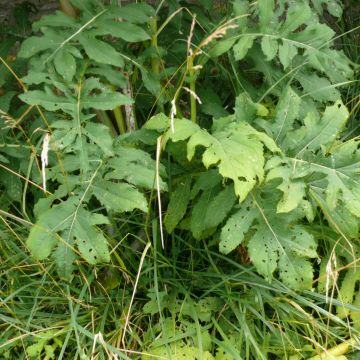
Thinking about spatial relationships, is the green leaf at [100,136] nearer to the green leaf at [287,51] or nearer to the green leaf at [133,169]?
the green leaf at [133,169]

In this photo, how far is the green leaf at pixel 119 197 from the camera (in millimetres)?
1653

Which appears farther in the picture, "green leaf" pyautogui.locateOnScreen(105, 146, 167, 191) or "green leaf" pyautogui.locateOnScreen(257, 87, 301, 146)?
"green leaf" pyautogui.locateOnScreen(257, 87, 301, 146)

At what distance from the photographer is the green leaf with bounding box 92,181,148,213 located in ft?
5.42

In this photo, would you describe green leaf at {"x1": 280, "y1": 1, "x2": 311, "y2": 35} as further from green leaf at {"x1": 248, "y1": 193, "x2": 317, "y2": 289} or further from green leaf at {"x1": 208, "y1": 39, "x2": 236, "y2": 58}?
green leaf at {"x1": 248, "y1": 193, "x2": 317, "y2": 289}

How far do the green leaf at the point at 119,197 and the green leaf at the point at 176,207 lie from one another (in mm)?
255

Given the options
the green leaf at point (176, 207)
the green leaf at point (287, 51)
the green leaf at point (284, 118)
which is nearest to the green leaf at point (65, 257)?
the green leaf at point (176, 207)

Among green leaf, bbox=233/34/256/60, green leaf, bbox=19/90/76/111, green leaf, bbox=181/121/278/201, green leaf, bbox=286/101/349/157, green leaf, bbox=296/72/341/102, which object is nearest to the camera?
green leaf, bbox=181/121/278/201

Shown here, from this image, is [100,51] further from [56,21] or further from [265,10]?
[265,10]

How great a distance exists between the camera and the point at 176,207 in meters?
1.93

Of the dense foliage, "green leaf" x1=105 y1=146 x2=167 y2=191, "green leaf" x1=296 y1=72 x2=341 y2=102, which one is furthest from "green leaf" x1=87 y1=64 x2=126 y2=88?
"green leaf" x1=296 y1=72 x2=341 y2=102

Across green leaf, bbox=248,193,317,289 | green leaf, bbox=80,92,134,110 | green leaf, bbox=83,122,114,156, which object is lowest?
green leaf, bbox=248,193,317,289

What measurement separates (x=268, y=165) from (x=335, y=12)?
0.84 meters

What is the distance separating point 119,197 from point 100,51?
48 centimetres

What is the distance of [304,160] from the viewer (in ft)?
5.95
